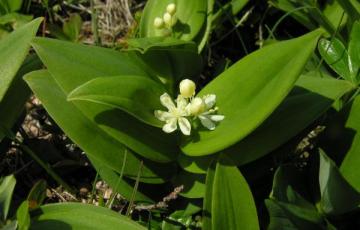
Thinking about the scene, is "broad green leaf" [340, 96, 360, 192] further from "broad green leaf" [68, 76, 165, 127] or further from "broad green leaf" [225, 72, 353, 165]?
"broad green leaf" [68, 76, 165, 127]

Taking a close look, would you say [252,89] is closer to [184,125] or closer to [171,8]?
[184,125]

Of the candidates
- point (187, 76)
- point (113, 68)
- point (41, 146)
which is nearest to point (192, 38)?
point (187, 76)

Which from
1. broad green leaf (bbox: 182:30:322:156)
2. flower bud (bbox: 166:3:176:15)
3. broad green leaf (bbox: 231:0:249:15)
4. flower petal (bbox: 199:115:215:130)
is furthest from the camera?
broad green leaf (bbox: 231:0:249:15)

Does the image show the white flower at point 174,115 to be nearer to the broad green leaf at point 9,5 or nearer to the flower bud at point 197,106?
the flower bud at point 197,106

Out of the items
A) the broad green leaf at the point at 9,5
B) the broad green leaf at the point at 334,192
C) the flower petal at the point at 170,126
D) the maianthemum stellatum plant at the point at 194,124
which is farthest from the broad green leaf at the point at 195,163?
the broad green leaf at the point at 9,5

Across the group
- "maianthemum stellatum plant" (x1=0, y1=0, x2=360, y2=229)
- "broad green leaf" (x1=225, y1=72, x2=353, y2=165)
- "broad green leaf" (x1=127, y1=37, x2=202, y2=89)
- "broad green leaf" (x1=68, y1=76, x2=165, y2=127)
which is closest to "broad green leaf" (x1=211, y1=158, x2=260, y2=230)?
"maianthemum stellatum plant" (x1=0, y1=0, x2=360, y2=229)

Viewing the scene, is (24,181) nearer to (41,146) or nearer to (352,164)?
(41,146)
